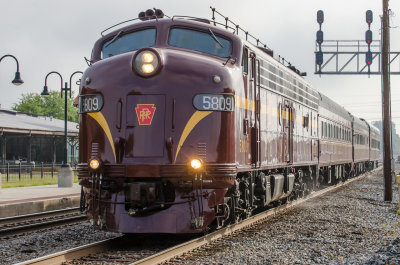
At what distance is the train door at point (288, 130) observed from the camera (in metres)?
13.7

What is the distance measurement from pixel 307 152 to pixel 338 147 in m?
8.72

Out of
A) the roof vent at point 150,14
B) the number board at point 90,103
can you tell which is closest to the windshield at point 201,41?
the roof vent at point 150,14

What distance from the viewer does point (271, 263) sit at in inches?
305

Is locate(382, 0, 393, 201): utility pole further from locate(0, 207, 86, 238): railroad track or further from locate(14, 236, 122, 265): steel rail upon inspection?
locate(14, 236, 122, 265): steel rail

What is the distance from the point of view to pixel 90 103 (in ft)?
30.9

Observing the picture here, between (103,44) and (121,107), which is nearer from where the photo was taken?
(121,107)

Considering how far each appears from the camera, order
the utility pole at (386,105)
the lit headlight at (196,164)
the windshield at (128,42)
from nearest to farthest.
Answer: the lit headlight at (196,164)
the windshield at (128,42)
the utility pole at (386,105)

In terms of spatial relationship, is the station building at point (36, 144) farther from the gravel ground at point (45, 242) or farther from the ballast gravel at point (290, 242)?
the ballast gravel at point (290, 242)

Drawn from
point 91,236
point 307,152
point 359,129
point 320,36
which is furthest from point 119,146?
point 359,129

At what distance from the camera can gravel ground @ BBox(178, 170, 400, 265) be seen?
8.02 m

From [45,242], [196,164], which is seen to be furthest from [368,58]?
[45,242]

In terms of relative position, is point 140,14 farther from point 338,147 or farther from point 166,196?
point 338,147

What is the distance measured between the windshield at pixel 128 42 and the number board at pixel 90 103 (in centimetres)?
125

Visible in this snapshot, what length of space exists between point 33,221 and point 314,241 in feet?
23.6
